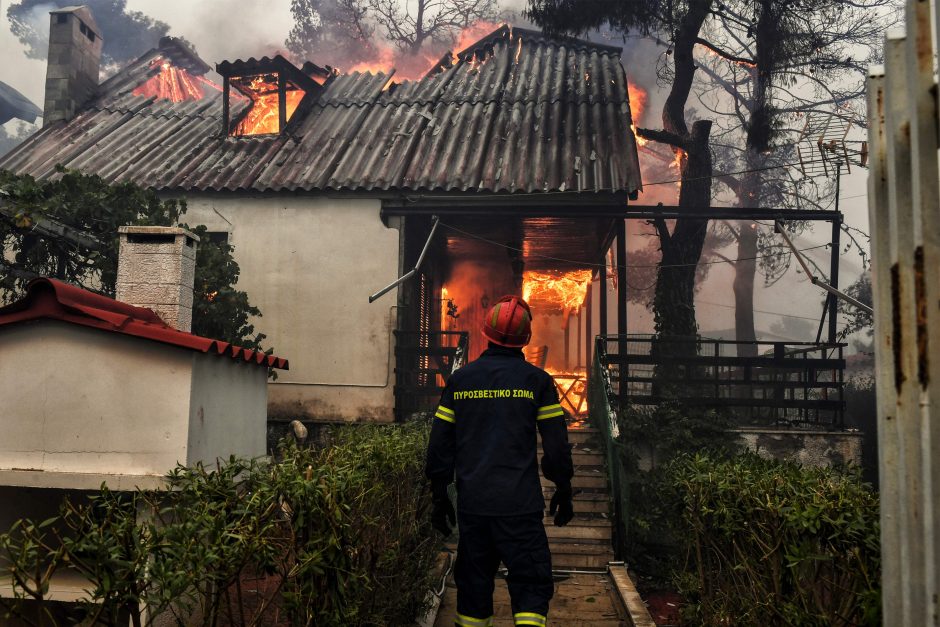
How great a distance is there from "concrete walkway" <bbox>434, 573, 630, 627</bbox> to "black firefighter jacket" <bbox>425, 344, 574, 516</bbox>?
2040 mm

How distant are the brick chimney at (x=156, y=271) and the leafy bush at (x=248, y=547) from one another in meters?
4.39

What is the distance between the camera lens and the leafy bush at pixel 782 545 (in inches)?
123

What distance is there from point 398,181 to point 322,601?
11.0m

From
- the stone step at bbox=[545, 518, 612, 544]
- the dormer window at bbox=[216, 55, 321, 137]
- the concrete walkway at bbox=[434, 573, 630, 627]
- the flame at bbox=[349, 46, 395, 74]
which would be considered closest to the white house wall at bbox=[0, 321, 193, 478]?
the concrete walkway at bbox=[434, 573, 630, 627]

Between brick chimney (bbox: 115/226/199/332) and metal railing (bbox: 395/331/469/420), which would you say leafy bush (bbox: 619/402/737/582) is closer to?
metal railing (bbox: 395/331/469/420)

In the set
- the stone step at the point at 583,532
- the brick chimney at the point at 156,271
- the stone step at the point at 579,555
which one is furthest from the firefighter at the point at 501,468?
the brick chimney at the point at 156,271

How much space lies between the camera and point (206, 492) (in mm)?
3305

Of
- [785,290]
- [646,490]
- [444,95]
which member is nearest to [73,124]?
[444,95]

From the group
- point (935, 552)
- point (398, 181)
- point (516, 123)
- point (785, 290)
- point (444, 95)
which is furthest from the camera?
point (785, 290)

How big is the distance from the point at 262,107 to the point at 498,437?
554 inches

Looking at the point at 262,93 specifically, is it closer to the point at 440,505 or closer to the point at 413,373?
the point at 413,373

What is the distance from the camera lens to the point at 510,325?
4.88 meters

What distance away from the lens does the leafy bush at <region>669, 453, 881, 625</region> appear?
3121mm

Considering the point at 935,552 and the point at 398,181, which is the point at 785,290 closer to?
the point at 398,181
